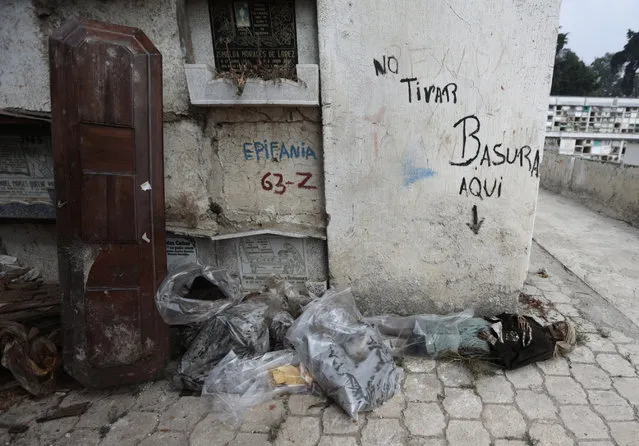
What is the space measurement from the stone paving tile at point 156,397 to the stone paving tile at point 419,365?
1.63 meters

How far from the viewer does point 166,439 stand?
81.4 inches

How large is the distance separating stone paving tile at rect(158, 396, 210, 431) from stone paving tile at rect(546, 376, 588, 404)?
227 cm

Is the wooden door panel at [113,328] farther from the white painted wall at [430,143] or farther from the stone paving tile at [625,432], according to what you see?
the stone paving tile at [625,432]

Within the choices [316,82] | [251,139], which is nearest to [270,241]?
[251,139]

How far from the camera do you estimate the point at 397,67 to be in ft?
8.74

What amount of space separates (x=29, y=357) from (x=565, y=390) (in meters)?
3.56

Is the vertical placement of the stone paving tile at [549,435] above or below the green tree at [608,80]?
below

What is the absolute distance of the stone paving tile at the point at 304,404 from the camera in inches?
88.4

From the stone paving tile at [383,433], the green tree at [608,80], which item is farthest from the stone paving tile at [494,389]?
the green tree at [608,80]

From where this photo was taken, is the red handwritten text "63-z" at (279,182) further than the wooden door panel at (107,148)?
Yes

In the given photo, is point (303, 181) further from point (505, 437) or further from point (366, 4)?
point (505, 437)

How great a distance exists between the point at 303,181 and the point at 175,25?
4.81 ft

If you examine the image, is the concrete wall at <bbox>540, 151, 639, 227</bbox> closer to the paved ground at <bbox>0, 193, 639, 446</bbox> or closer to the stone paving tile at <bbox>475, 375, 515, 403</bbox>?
the paved ground at <bbox>0, 193, 639, 446</bbox>

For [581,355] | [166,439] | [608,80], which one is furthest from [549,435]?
[608,80]
